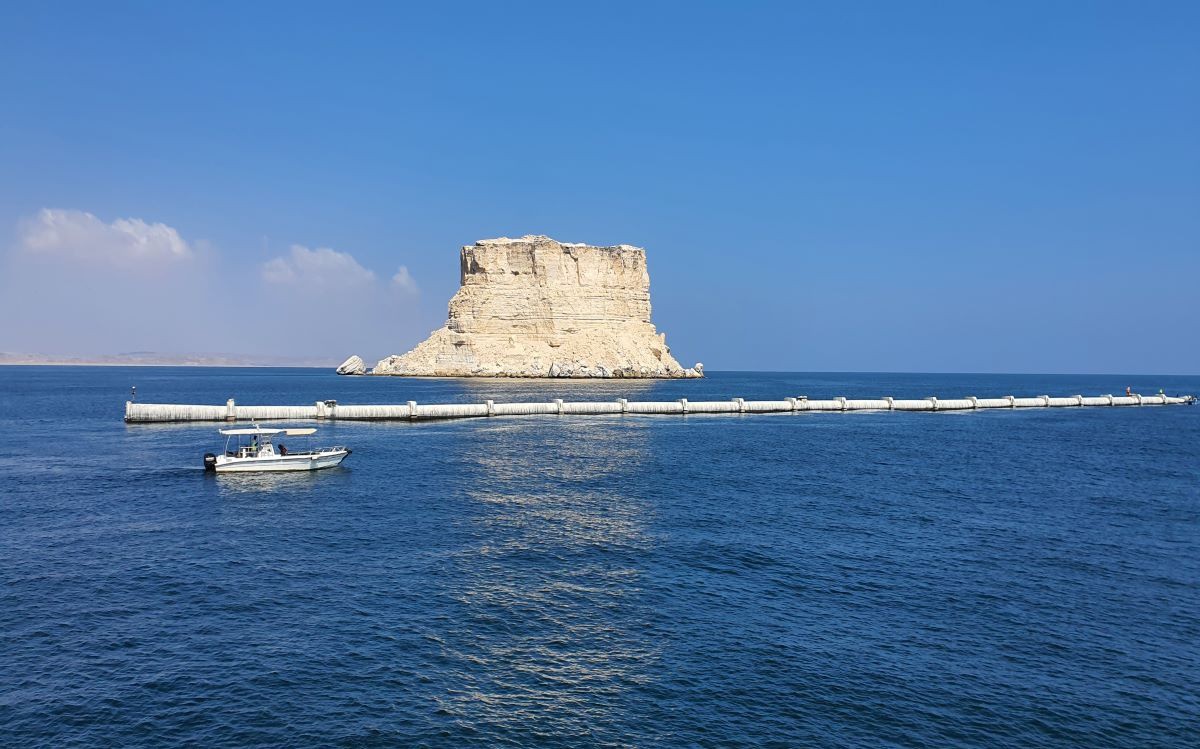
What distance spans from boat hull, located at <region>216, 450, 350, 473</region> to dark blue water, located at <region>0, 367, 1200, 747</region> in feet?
6.03

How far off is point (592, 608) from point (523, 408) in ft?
220

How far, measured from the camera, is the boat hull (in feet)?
155

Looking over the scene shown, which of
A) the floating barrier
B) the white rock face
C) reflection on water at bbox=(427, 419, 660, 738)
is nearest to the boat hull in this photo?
reflection on water at bbox=(427, 419, 660, 738)

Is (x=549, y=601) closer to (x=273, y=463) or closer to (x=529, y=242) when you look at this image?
(x=273, y=463)

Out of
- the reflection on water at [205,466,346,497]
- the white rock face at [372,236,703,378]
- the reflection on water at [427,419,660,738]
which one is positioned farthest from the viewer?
the white rock face at [372,236,703,378]

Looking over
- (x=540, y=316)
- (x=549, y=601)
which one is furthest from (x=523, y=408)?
(x=540, y=316)

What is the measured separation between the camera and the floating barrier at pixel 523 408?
7512cm

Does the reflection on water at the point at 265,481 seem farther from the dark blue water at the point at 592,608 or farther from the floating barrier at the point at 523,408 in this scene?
the floating barrier at the point at 523,408

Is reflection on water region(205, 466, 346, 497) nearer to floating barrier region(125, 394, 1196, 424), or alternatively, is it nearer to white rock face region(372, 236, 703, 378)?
floating barrier region(125, 394, 1196, 424)

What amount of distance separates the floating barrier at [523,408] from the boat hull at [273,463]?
2829cm

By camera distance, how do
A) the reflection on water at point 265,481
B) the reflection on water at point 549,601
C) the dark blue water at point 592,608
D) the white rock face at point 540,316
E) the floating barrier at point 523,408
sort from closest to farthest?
the dark blue water at point 592,608 → the reflection on water at point 549,601 → the reflection on water at point 265,481 → the floating barrier at point 523,408 → the white rock face at point 540,316

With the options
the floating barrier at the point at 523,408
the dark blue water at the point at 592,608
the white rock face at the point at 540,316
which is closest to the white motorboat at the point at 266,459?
the dark blue water at the point at 592,608

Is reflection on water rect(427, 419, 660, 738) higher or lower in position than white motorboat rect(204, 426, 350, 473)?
lower

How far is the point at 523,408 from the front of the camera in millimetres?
89438
